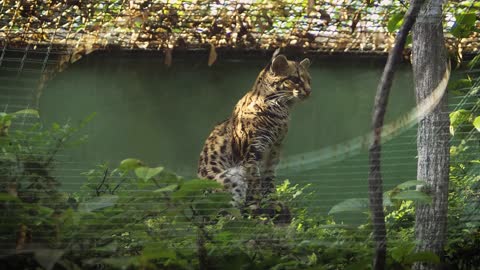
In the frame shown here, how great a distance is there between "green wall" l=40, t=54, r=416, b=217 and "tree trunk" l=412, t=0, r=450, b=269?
5.35ft

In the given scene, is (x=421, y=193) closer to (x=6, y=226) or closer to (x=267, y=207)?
(x=267, y=207)

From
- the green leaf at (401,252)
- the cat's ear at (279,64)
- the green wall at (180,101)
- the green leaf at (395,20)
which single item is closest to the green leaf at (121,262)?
the green leaf at (401,252)

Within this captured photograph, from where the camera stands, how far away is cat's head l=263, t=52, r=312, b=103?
584 centimetres

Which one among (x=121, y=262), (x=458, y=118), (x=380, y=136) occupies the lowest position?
(x=121, y=262)

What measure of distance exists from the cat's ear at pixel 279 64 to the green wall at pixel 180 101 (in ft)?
1.44

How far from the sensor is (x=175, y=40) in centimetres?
Answer: 543

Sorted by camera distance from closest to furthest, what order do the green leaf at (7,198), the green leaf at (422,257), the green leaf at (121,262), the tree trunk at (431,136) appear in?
1. the green leaf at (121,262)
2. the green leaf at (7,198)
3. the green leaf at (422,257)
4. the tree trunk at (431,136)

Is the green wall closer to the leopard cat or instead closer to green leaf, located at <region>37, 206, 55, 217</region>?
the leopard cat

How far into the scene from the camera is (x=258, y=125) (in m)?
5.80

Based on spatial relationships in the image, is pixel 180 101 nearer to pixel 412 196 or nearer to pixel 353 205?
pixel 353 205

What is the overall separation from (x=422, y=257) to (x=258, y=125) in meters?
2.56

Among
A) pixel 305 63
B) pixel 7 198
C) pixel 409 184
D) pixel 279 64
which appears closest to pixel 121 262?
pixel 7 198

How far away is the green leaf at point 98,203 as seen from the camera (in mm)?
3239

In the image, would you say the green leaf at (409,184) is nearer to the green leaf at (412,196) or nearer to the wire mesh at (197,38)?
the green leaf at (412,196)
